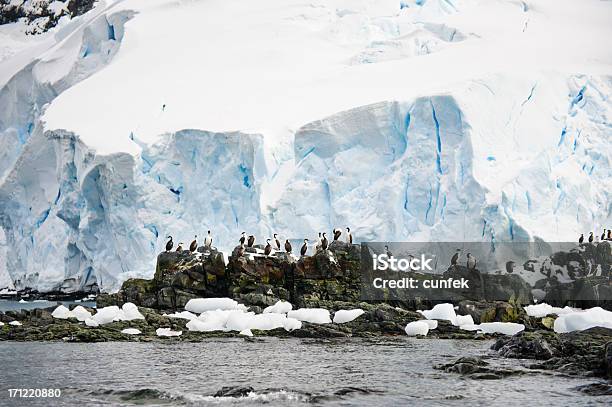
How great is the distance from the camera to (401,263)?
27188mm

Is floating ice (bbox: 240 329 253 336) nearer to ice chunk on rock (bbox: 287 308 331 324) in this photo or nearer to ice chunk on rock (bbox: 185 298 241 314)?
ice chunk on rock (bbox: 287 308 331 324)

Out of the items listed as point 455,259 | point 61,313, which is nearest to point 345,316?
point 455,259

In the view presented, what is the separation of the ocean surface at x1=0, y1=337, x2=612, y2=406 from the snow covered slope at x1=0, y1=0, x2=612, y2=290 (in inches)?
416

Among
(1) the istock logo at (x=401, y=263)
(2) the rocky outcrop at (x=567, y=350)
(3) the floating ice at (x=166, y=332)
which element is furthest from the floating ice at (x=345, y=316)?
(2) the rocky outcrop at (x=567, y=350)

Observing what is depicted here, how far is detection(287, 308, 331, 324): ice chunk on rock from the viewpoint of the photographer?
21.0 metres

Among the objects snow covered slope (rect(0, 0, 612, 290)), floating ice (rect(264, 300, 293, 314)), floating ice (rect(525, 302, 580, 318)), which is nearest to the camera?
floating ice (rect(264, 300, 293, 314))

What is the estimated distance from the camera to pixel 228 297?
23.4 metres

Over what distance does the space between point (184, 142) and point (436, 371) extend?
62.7ft

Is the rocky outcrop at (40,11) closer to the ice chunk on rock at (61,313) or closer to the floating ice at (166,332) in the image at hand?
the ice chunk on rock at (61,313)

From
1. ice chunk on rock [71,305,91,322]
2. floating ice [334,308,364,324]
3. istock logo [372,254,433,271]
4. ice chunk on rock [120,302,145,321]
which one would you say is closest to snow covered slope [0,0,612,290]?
istock logo [372,254,433,271]

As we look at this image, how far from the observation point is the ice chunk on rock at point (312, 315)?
21.0 m

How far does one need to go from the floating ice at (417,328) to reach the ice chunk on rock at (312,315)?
2.04 meters

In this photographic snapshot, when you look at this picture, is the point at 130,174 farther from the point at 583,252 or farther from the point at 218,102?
the point at 583,252

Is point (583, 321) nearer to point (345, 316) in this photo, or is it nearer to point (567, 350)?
point (567, 350)
